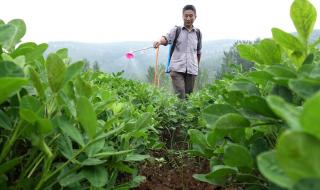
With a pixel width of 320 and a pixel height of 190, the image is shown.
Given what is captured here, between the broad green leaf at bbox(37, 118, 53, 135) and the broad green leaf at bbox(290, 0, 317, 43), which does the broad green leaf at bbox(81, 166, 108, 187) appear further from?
the broad green leaf at bbox(290, 0, 317, 43)

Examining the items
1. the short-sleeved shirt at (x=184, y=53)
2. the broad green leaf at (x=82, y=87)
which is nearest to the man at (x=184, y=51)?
the short-sleeved shirt at (x=184, y=53)

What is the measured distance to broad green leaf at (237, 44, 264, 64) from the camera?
2.96ft

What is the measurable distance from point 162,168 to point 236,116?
193 centimetres

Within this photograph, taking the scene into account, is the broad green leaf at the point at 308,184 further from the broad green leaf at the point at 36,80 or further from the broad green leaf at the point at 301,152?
the broad green leaf at the point at 36,80

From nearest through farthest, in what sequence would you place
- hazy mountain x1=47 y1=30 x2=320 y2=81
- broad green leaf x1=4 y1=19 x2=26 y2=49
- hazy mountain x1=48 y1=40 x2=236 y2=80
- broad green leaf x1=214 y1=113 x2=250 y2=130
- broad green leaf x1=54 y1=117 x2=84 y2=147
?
broad green leaf x1=214 y1=113 x2=250 y2=130, broad green leaf x1=54 y1=117 x2=84 y2=147, broad green leaf x1=4 y1=19 x2=26 y2=49, hazy mountain x1=47 y1=30 x2=320 y2=81, hazy mountain x1=48 y1=40 x2=236 y2=80

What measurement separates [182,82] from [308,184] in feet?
19.8

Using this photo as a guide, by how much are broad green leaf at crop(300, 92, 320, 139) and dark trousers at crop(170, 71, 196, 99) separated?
5.82 m

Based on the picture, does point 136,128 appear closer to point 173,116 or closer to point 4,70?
point 4,70

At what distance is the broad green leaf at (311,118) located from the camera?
1.26 ft

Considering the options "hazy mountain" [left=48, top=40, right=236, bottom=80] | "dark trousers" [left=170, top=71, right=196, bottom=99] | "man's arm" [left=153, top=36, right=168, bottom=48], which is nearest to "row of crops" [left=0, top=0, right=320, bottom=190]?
"dark trousers" [left=170, top=71, right=196, bottom=99]

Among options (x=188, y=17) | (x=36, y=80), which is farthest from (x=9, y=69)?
(x=188, y=17)

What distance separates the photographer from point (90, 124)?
2.47 ft

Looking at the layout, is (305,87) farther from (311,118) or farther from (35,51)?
(35,51)

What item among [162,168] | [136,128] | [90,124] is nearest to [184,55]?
[162,168]
